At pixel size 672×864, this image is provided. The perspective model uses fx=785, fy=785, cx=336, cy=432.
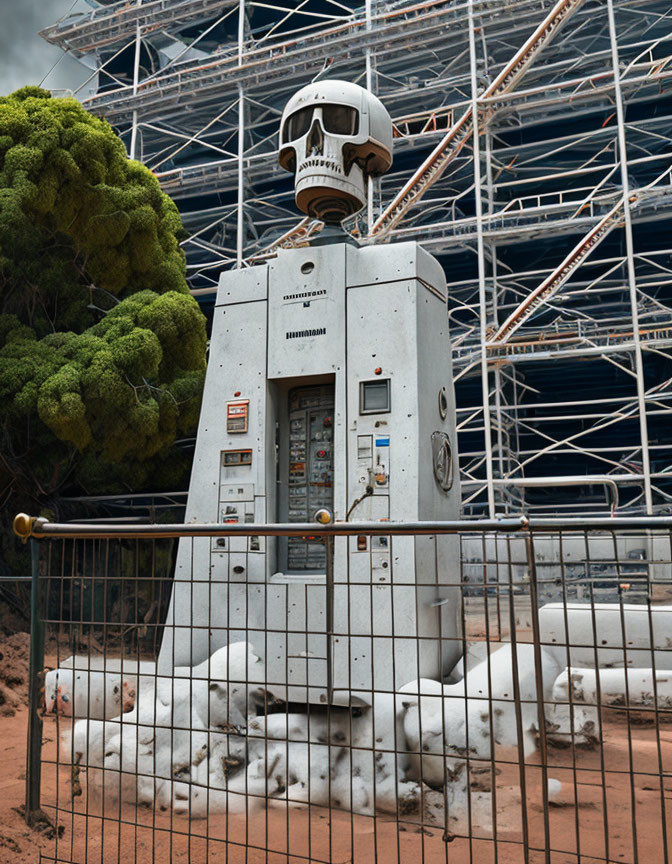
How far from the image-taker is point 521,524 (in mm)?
2955

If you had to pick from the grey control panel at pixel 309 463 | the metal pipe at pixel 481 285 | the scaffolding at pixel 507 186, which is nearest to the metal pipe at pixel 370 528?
the grey control panel at pixel 309 463

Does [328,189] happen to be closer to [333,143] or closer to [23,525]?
[333,143]

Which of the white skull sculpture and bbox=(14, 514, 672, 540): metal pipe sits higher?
the white skull sculpture

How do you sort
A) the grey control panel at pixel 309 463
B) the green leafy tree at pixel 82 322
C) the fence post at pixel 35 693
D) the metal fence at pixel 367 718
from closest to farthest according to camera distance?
the metal fence at pixel 367 718, the fence post at pixel 35 693, the grey control panel at pixel 309 463, the green leafy tree at pixel 82 322

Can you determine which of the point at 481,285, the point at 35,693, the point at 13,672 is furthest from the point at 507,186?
the point at 35,693

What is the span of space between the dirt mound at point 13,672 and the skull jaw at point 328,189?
17.4 ft

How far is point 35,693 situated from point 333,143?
5.41m

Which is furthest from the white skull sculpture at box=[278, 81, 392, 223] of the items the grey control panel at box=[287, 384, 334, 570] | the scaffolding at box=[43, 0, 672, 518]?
the scaffolding at box=[43, 0, 672, 518]

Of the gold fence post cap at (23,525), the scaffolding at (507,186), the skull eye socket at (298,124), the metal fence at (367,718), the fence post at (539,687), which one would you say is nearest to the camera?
the fence post at (539,687)

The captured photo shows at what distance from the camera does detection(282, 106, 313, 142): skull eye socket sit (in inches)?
288

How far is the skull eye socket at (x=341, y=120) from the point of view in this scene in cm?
721

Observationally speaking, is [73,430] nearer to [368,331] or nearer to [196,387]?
[196,387]

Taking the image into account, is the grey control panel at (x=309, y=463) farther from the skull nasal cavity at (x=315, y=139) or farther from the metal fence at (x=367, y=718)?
the skull nasal cavity at (x=315, y=139)

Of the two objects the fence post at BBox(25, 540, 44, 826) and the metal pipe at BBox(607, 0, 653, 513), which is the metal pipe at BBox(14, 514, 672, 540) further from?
the metal pipe at BBox(607, 0, 653, 513)
